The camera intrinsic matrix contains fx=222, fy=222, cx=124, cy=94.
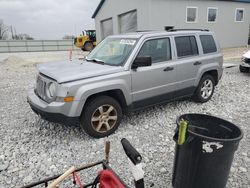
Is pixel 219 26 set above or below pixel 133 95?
above

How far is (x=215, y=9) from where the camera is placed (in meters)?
17.0

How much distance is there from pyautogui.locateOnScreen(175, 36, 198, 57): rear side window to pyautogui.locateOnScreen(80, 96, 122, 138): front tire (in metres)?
1.90

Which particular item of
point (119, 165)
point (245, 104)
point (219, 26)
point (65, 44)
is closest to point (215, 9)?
point (219, 26)

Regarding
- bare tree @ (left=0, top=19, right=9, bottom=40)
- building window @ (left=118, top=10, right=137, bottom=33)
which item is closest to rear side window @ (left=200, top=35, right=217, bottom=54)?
building window @ (left=118, top=10, right=137, bottom=33)

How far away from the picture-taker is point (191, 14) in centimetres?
1623

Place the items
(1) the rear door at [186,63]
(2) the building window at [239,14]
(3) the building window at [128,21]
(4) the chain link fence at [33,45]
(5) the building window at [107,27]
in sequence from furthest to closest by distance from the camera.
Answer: (4) the chain link fence at [33,45] < (5) the building window at [107,27] < (2) the building window at [239,14] < (3) the building window at [128,21] < (1) the rear door at [186,63]

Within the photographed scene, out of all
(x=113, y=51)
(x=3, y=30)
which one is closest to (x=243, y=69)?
(x=113, y=51)

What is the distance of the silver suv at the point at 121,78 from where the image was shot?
3.45m

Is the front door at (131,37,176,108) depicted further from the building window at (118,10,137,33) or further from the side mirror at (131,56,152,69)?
the building window at (118,10,137,33)

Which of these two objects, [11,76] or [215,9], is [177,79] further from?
[215,9]

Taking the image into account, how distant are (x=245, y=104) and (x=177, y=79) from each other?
81.9 inches

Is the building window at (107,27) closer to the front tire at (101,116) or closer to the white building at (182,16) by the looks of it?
the white building at (182,16)

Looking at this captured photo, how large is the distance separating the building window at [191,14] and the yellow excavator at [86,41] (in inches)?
411

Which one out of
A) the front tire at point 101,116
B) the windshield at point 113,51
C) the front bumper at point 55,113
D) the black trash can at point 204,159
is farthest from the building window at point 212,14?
the black trash can at point 204,159
